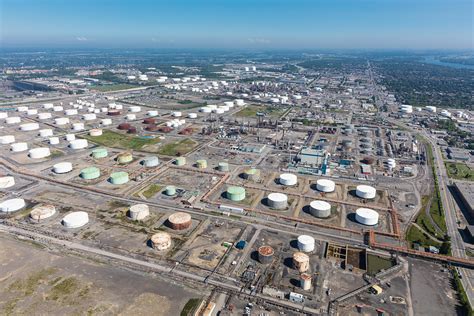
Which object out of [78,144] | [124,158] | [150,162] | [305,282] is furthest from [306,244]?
[78,144]

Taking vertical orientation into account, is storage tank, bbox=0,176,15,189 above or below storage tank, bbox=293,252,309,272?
above

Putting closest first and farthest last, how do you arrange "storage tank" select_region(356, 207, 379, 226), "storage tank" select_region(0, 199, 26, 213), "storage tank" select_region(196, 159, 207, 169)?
"storage tank" select_region(356, 207, 379, 226) → "storage tank" select_region(0, 199, 26, 213) → "storage tank" select_region(196, 159, 207, 169)

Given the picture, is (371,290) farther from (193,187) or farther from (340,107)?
(340,107)

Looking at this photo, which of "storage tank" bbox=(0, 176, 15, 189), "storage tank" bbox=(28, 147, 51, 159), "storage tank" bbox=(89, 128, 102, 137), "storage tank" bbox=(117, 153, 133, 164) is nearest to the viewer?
"storage tank" bbox=(0, 176, 15, 189)

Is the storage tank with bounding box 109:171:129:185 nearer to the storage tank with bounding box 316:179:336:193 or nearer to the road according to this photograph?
the storage tank with bounding box 316:179:336:193

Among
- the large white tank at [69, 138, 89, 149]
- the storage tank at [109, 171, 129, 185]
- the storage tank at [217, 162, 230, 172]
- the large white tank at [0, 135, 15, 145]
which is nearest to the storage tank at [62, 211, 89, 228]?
the storage tank at [109, 171, 129, 185]

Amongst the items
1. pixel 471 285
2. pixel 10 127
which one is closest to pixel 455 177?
pixel 471 285

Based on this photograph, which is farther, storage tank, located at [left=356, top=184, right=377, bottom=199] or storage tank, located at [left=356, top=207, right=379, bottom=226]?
storage tank, located at [left=356, top=184, right=377, bottom=199]

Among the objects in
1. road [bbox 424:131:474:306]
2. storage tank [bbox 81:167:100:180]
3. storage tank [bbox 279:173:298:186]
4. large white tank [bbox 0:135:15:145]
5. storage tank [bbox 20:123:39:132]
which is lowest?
road [bbox 424:131:474:306]
